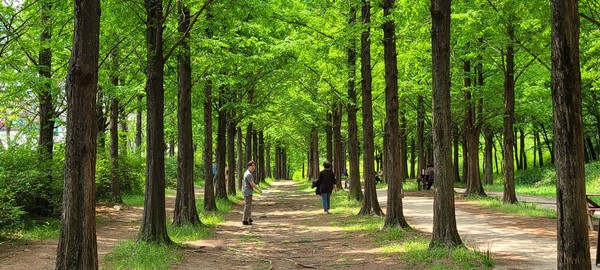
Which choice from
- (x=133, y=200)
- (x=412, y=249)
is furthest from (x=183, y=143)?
(x=133, y=200)

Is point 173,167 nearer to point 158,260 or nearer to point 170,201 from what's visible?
point 170,201

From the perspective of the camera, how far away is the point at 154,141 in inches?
408

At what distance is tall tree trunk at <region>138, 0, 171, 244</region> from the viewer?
10219 mm

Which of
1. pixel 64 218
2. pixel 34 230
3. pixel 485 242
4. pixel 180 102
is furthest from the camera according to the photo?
pixel 180 102

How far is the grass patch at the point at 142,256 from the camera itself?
8.22m

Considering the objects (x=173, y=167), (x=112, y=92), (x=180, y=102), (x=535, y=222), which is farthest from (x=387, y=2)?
(x=173, y=167)

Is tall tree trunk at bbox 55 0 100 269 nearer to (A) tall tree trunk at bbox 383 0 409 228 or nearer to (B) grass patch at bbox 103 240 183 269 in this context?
(B) grass patch at bbox 103 240 183 269

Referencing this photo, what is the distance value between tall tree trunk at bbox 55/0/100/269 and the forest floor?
9.80 feet

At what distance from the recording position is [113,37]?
15.1 metres

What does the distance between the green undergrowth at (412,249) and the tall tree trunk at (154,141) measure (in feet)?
15.3

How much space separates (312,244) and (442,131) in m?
4.36

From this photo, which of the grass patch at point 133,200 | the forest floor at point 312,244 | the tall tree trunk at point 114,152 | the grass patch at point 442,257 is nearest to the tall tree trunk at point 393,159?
the forest floor at point 312,244

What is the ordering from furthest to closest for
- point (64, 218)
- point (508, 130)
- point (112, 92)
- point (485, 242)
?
point (508, 130) → point (112, 92) → point (485, 242) → point (64, 218)

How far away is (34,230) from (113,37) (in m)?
6.27
